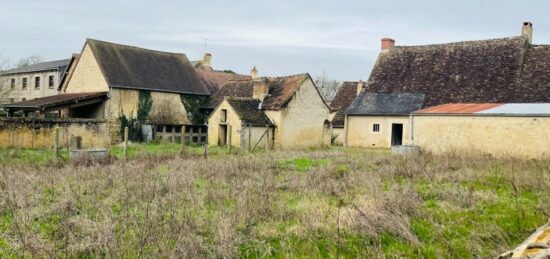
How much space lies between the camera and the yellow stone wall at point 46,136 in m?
22.8

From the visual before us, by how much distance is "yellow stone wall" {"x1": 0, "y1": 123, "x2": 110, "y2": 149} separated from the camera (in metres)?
22.8

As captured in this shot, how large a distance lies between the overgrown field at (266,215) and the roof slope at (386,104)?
1738 cm

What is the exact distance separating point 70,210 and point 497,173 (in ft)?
34.2

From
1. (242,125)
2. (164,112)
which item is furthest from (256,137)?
(164,112)

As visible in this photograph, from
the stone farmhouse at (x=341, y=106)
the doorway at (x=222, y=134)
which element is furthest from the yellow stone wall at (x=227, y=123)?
the stone farmhouse at (x=341, y=106)

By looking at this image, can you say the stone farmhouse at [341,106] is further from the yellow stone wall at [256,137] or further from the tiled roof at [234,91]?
the yellow stone wall at [256,137]

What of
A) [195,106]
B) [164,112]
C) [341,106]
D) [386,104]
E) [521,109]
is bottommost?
[164,112]

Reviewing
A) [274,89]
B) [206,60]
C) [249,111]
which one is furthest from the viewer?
[206,60]

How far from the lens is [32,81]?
4625 cm

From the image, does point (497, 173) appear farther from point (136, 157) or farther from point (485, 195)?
point (136, 157)

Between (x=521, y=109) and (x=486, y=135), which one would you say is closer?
(x=521, y=109)

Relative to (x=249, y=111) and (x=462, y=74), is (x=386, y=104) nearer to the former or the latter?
(x=462, y=74)

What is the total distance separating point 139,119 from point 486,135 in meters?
21.6

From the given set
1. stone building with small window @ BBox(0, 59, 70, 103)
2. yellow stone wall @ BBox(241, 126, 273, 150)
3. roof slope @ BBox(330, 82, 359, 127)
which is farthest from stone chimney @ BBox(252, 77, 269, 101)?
stone building with small window @ BBox(0, 59, 70, 103)
